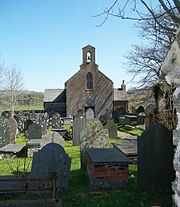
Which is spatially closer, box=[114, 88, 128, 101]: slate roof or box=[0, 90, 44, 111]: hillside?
box=[0, 90, 44, 111]: hillside

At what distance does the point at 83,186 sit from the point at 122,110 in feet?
136

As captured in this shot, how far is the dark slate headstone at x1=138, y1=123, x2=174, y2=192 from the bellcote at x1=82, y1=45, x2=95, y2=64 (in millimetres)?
35548

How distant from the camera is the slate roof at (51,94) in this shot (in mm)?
49469

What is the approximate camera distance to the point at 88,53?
44.0 meters

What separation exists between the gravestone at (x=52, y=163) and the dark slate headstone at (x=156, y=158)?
1.81m

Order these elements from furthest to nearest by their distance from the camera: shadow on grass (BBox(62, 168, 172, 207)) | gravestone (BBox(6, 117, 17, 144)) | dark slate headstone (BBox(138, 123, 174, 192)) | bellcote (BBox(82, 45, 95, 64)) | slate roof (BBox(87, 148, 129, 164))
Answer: bellcote (BBox(82, 45, 95, 64))
gravestone (BBox(6, 117, 17, 144))
slate roof (BBox(87, 148, 129, 164))
dark slate headstone (BBox(138, 123, 174, 192))
shadow on grass (BBox(62, 168, 172, 207))

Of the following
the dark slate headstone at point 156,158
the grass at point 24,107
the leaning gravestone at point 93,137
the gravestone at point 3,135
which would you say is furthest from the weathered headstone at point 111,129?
the grass at point 24,107

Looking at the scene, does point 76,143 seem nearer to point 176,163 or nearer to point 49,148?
point 49,148

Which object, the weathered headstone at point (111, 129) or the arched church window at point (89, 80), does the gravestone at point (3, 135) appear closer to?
the weathered headstone at point (111, 129)

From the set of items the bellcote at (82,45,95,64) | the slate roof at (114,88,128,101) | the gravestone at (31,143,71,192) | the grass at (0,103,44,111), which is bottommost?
the gravestone at (31,143,71,192)

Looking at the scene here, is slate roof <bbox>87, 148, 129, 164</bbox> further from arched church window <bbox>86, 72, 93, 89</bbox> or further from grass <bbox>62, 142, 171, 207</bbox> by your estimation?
arched church window <bbox>86, 72, 93, 89</bbox>

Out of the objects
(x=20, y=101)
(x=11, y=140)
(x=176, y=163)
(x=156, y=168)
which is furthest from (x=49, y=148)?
(x=20, y=101)

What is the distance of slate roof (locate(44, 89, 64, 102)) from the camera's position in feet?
162

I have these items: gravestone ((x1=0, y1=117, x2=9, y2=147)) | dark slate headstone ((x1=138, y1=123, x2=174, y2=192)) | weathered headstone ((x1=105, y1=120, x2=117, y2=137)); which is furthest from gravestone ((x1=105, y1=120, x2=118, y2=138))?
dark slate headstone ((x1=138, y1=123, x2=174, y2=192))
